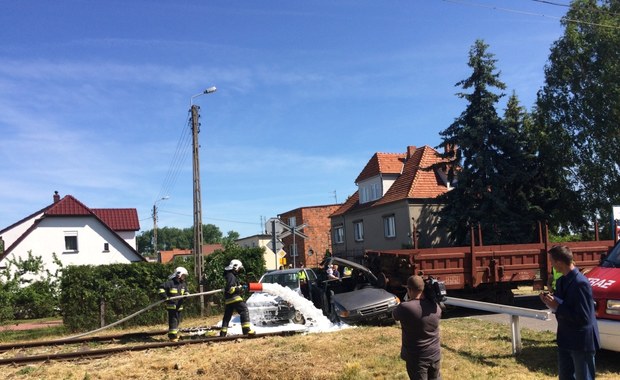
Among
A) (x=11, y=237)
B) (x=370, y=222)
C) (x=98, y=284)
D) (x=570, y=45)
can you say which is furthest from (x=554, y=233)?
(x=11, y=237)

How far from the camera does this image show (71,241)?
37.1 m

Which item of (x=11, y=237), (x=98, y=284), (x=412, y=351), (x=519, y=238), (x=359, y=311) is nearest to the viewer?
(x=412, y=351)

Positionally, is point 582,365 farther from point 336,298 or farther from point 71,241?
point 71,241

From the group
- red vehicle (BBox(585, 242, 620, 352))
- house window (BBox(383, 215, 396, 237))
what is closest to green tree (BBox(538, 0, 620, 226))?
house window (BBox(383, 215, 396, 237))

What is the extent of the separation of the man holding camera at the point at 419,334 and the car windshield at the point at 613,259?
405 centimetres

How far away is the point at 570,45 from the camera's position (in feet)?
76.8

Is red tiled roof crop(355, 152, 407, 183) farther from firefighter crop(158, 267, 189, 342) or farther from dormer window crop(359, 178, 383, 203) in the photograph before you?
firefighter crop(158, 267, 189, 342)

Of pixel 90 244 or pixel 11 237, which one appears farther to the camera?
pixel 11 237

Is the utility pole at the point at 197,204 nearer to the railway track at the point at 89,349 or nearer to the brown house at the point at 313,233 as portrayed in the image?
the railway track at the point at 89,349

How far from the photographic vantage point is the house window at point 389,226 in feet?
109

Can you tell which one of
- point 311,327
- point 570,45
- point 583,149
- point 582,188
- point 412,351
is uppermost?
point 570,45

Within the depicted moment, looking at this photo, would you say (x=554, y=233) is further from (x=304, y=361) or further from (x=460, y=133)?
(x=304, y=361)

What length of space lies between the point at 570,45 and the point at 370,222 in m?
17.6

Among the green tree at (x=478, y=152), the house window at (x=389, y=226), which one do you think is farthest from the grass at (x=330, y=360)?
the house window at (x=389, y=226)
